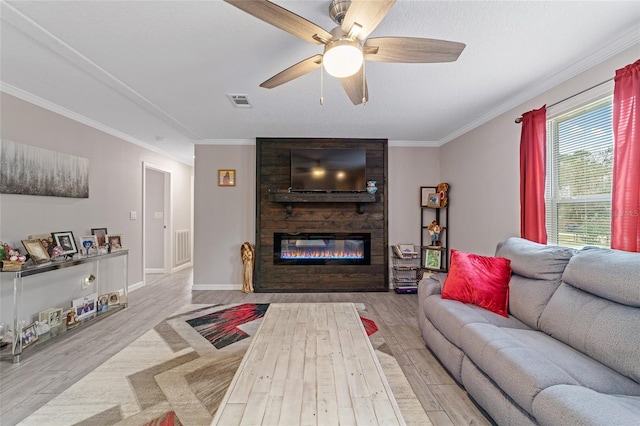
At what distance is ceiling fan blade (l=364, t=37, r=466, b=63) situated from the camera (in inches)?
55.8

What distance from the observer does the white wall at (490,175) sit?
2.33 metres

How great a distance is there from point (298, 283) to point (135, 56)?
3.30 meters

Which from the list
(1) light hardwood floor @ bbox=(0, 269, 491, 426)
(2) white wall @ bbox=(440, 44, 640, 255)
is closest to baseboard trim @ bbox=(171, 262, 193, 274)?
(1) light hardwood floor @ bbox=(0, 269, 491, 426)

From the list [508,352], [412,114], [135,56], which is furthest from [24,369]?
[412,114]

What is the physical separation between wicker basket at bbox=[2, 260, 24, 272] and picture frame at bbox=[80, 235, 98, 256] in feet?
2.65

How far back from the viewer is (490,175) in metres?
3.14

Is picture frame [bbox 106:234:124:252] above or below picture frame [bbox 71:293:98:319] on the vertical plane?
above

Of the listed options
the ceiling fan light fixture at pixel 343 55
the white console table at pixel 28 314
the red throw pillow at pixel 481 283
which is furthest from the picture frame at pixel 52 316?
the red throw pillow at pixel 481 283

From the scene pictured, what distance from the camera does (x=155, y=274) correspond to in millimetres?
5258

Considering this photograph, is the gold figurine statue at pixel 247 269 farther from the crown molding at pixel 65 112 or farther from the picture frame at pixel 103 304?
the crown molding at pixel 65 112

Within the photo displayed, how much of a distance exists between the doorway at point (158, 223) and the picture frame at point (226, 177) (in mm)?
1818

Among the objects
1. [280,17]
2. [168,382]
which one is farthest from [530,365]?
[168,382]

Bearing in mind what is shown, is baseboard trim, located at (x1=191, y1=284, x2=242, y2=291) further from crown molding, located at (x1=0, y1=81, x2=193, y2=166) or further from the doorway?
crown molding, located at (x1=0, y1=81, x2=193, y2=166)

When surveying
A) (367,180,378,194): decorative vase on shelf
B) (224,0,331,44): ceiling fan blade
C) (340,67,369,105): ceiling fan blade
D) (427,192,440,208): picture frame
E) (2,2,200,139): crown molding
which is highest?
(2,2,200,139): crown molding
